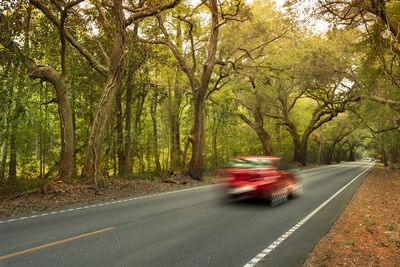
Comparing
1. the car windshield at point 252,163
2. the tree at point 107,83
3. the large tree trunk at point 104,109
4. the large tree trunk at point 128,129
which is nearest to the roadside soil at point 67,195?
the large tree trunk at point 104,109

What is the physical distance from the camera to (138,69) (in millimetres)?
17406

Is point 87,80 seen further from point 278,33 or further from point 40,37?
point 278,33

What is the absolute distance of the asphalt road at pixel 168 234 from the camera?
14.3ft

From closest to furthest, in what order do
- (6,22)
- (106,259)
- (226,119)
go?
(106,259) → (6,22) → (226,119)

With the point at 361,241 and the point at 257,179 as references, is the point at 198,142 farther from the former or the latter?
the point at 361,241

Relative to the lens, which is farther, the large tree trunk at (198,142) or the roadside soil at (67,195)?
the large tree trunk at (198,142)

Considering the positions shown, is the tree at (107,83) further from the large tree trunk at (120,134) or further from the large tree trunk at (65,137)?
the large tree trunk at (120,134)

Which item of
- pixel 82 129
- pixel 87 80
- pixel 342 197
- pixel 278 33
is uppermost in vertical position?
pixel 278 33

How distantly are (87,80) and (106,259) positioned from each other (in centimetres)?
1251

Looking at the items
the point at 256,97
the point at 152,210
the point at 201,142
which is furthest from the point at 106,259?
the point at 256,97

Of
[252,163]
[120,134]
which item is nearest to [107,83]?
[120,134]

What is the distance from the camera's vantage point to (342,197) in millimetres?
10828

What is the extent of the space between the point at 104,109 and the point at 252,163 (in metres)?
7.25

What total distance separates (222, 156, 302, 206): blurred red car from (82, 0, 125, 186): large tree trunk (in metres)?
6.15
